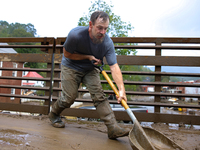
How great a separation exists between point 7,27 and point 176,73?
361 feet

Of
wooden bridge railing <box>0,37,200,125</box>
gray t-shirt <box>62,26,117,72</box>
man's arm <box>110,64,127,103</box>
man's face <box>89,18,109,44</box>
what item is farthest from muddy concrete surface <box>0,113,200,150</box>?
man's face <box>89,18,109,44</box>

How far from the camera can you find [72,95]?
2.77 m

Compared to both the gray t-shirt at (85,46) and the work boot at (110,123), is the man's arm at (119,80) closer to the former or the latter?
the gray t-shirt at (85,46)

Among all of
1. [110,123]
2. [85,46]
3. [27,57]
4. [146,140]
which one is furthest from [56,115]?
[27,57]

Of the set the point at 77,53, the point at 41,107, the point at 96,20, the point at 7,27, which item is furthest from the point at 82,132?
the point at 7,27

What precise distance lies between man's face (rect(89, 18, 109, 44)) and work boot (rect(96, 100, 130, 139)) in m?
1.01

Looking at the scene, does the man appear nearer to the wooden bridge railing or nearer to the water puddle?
the water puddle

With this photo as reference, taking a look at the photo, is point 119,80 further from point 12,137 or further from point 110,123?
point 12,137

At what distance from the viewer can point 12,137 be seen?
224cm

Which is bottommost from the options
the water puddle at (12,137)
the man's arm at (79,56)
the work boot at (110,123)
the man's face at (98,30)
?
the water puddle at (12,137)

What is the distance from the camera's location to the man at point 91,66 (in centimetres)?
234

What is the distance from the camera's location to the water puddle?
2.04m

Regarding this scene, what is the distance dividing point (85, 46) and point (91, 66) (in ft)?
1.31

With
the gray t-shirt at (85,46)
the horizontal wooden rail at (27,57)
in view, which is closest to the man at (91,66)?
the gray t-shirt at (85,46)
